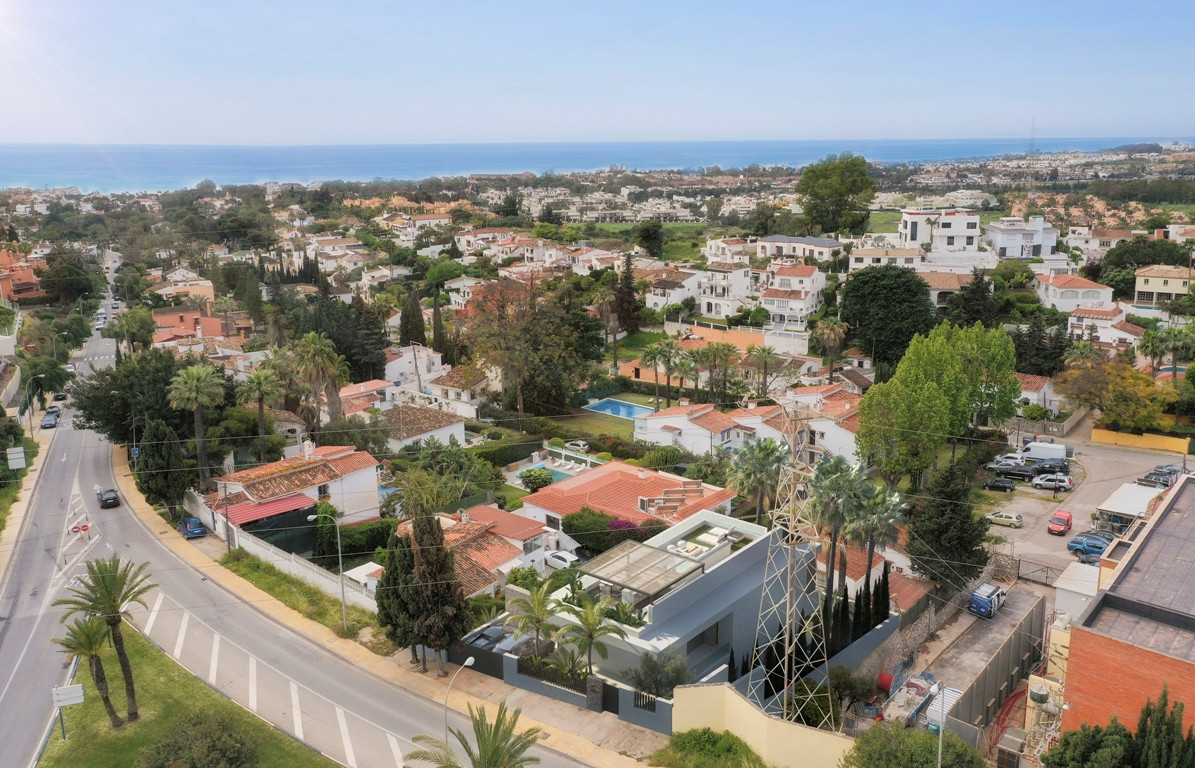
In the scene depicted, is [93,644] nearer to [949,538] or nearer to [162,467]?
[162,467]

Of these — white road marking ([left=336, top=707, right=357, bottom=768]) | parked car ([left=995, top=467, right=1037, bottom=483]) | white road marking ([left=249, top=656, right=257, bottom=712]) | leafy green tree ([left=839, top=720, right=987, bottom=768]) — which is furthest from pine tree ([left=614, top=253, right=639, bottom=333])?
leafy green tree ([left=839, top=720, right=987, bottom=768])

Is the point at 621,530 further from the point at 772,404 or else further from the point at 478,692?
the point at 772,404

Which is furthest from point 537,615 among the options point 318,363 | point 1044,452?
point 1044,452

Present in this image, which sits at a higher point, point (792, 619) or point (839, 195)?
point (839, 195)

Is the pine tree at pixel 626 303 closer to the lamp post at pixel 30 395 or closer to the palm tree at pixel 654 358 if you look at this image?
the palm tree at pixel 654 358

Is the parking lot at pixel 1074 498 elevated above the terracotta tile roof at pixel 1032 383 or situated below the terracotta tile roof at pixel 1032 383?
below

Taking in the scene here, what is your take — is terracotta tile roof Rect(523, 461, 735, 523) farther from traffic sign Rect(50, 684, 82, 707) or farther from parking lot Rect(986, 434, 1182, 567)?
traffic sign Rect(50, 684, 82, 707)

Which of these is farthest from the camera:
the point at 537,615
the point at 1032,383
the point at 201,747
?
the point at 1032,383

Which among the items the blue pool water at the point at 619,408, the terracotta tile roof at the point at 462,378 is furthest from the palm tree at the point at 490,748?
the terracotta tile roof at the point at 462,378
